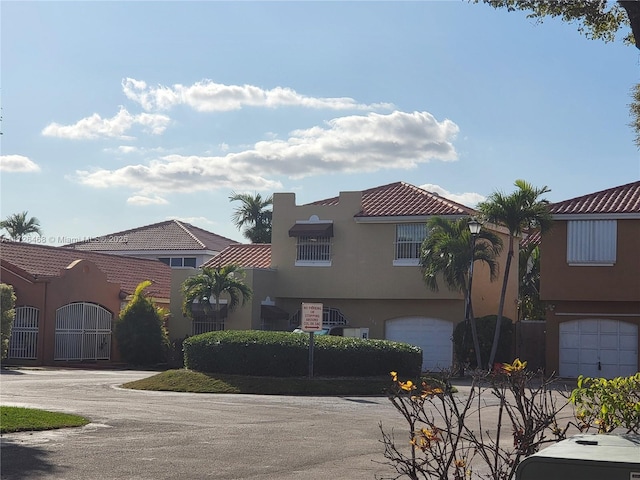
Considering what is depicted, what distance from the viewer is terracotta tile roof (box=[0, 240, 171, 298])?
38.7 m

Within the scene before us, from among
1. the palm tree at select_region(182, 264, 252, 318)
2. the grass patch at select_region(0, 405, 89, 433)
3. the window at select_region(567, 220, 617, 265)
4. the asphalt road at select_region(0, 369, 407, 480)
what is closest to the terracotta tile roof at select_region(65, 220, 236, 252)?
the palm tree at select_region(182, 264, 252, 318)

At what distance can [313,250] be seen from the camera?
4003cm

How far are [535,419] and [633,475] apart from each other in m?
2.74

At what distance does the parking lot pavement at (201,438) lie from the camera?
35.8 feet

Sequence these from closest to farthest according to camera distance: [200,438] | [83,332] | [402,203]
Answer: [200,438] < [83,332] < [402,203]

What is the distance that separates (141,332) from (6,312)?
545cm

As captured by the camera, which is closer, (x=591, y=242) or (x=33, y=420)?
(x=33, y=420)

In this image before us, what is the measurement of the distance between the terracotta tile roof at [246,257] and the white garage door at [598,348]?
14.1 m

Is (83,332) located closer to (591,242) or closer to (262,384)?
(262,384)

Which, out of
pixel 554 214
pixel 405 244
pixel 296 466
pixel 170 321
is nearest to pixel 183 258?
pixel 170 321

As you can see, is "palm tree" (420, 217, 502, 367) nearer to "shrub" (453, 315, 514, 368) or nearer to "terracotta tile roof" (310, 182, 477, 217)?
"shrub" (453, 315, 514, 368)

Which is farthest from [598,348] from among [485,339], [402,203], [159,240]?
[159,240]

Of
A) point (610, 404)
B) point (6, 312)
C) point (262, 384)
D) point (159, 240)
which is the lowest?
point (262, 384)

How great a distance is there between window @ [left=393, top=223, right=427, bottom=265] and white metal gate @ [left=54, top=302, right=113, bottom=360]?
41.7ft
